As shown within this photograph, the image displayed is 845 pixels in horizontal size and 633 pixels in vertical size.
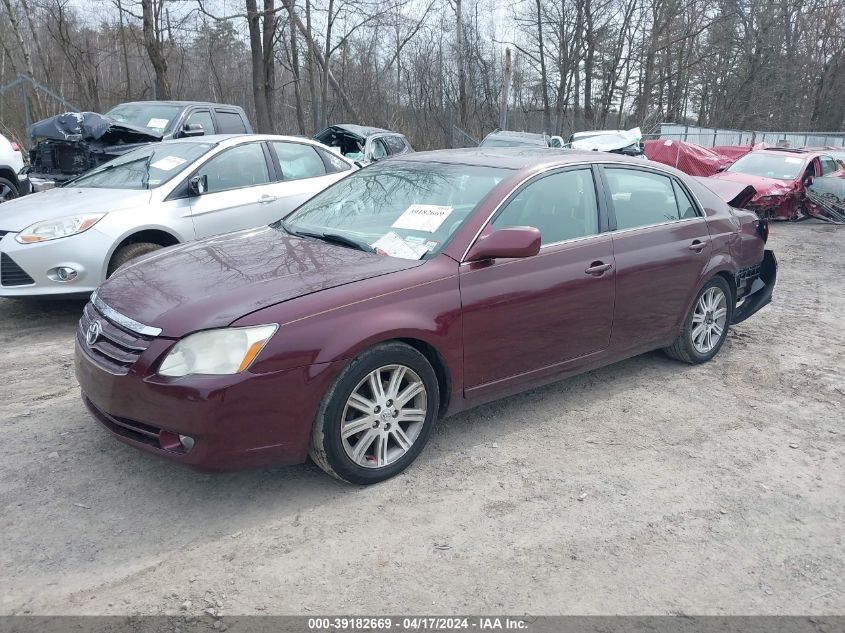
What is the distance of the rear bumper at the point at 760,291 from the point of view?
19.7ft

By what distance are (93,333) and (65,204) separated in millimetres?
3065

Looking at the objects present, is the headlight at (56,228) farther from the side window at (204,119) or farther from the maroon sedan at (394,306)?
the side window at (204,119)

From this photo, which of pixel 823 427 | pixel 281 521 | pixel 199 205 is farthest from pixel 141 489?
pixel 823 427

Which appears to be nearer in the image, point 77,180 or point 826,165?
point 77,180

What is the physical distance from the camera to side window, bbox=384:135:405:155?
14617 mm

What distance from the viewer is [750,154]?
15445mm

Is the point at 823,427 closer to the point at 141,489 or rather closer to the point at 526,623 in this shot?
the point at 526,623

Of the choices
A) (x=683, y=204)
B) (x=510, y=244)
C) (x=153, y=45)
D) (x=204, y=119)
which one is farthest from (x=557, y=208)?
(x=153, y=45)

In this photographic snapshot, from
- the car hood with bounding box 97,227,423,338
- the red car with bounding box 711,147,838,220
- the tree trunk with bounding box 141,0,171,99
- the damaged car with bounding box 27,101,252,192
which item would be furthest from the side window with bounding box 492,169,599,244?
the tree trunk with bounding box 141,0,171,99

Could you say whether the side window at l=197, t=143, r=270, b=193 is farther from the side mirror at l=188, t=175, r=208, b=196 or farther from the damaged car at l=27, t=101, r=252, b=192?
the damaged car at l=27, t=101, r=252, b=192

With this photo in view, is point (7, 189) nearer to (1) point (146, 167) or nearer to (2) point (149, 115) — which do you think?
(2) point (149, 115)

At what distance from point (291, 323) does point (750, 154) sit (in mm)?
15032

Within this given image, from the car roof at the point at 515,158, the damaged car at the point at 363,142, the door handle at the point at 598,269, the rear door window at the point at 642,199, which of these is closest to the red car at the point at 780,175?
the damaged car at the point at 363,142

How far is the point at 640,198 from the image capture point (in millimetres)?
4875
